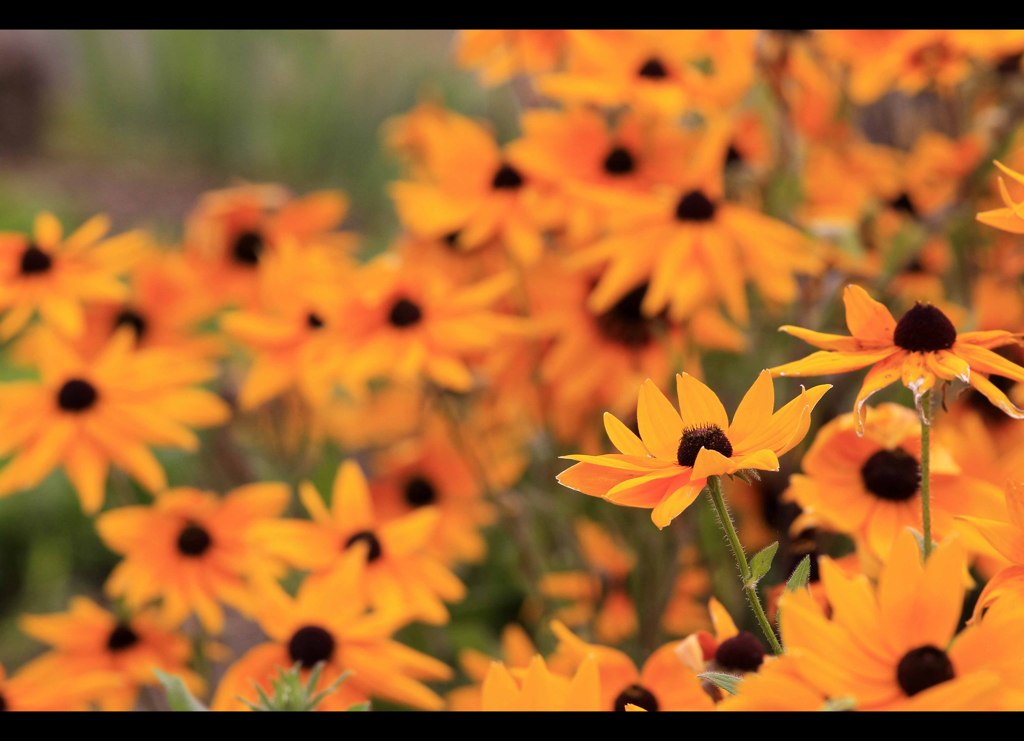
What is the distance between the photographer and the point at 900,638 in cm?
31

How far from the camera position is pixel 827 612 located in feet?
1.45

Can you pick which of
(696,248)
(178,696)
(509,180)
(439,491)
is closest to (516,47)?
(509,180)

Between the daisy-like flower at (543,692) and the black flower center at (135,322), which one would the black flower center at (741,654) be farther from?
the black flower center at (135,322)

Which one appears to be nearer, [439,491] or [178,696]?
[178,696]

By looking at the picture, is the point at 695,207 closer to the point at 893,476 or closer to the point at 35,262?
the point at 893,476

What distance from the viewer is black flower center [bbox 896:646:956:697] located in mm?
303

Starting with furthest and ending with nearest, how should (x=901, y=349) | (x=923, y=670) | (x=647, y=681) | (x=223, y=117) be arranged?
1. (x=223, y=117)
2. (x=647, y=681)
3. (x=901, y=349)
4. (x=923, y=670)

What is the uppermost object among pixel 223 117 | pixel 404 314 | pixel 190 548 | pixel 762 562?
pixel 762 562

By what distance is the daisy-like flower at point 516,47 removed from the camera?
0.86 metres

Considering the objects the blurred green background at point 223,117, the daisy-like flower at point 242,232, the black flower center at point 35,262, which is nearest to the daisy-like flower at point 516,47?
the daisy-like flower at point 242,232

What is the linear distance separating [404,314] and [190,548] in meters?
0.21

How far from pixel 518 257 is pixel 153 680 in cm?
38

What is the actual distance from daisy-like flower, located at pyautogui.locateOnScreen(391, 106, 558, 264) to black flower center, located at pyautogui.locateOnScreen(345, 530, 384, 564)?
232mm
